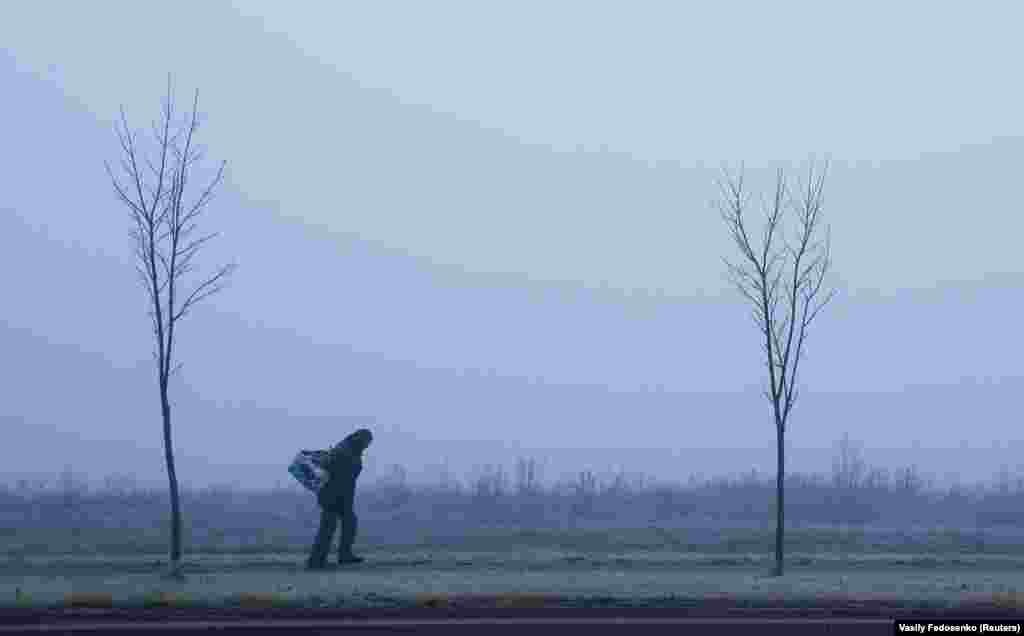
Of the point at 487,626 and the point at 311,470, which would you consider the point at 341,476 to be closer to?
the point at 311,470

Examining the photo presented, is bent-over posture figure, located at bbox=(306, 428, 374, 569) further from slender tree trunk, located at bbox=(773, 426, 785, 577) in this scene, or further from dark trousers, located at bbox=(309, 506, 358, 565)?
slender tree trunk, located at bbox=(773, 426, 785, 577)

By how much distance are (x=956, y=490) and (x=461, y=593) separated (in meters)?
36.1

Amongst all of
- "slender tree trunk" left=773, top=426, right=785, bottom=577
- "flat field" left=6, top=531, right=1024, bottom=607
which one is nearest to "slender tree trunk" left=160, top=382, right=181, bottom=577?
"flat field" left=6, top=531, right=1024, bottom=607

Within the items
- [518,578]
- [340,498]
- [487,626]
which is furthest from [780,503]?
[487,626]

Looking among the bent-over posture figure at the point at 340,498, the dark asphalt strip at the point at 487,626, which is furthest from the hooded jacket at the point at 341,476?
the dark asphalt strip at the point at 487,626

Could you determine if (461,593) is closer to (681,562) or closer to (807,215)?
(681,562)

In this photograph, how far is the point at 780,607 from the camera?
1838 centimetres

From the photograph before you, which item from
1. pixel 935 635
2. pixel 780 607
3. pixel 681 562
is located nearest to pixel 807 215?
pixel 681 562

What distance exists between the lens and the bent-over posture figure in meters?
23.0

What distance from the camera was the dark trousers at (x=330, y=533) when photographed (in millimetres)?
22922

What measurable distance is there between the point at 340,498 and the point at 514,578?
11.2 feet

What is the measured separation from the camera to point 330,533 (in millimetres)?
23109

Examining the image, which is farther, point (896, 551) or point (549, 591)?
point (896, 551)

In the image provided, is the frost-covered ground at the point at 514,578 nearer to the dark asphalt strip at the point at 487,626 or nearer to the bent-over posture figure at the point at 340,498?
the bent-over posture figure at the point at 340,498
